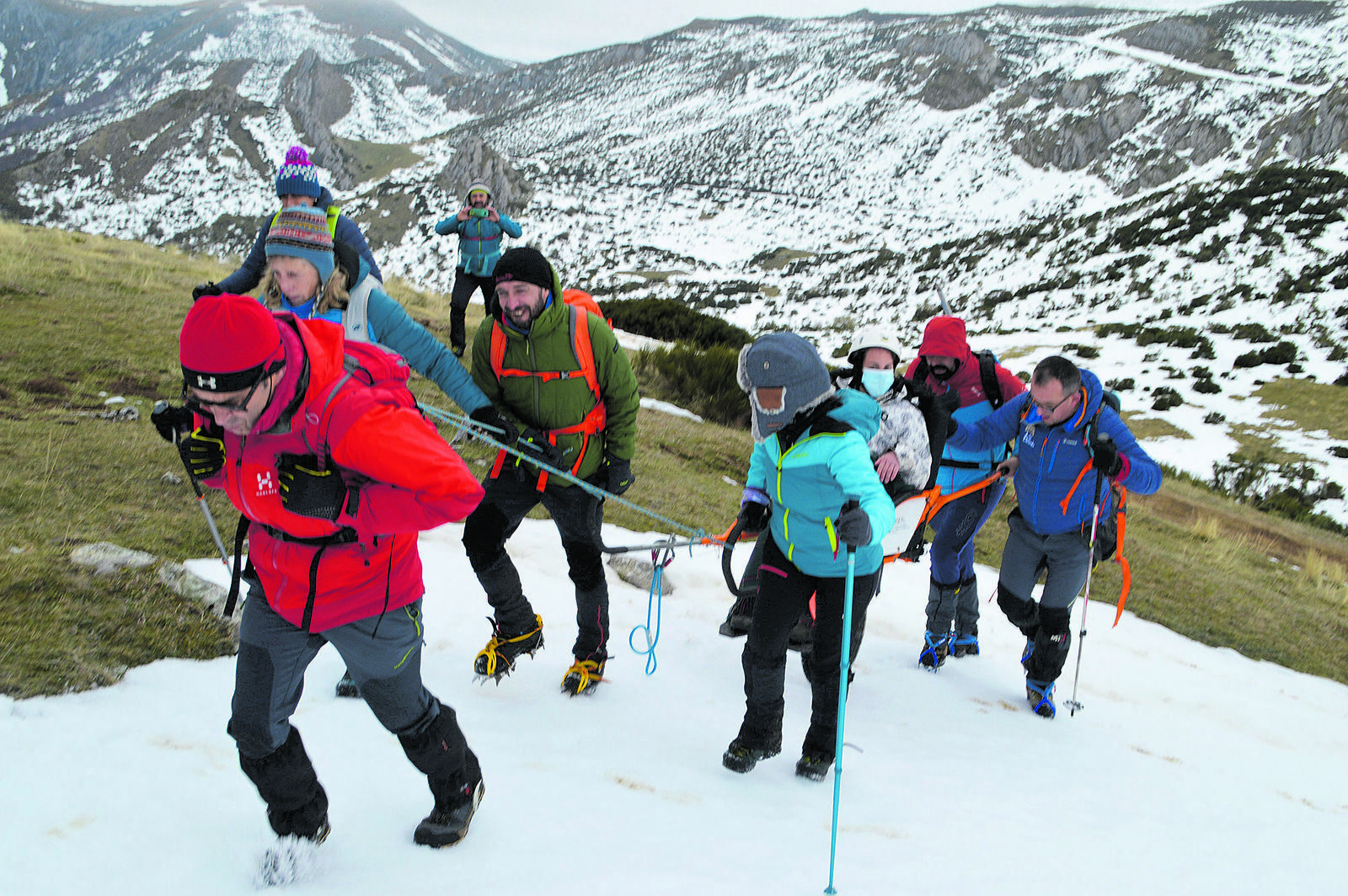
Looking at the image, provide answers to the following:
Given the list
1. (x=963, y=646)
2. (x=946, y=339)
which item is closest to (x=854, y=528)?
(x=946, y=339)

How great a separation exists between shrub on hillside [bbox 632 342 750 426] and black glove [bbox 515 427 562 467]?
8.37 meters

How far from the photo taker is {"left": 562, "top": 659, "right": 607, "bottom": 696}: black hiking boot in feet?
13.7

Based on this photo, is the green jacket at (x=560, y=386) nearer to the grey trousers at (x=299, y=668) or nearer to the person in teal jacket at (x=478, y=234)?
the grey trousers at (x=299, y=668)

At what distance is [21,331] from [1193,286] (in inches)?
1450

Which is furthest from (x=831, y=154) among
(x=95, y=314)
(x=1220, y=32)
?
(x=95, y=314)

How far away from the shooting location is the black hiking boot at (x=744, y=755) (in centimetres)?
367

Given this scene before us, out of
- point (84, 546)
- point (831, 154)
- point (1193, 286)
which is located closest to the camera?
point (84, 546)

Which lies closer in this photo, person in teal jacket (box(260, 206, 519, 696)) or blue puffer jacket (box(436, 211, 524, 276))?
person in teal jacket (box(260, 206, 519, 696))

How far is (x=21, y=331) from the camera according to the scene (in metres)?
7.99

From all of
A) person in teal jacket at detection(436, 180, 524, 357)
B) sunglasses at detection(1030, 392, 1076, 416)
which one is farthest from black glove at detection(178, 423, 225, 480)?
person in teal jacket at detection(436, 180, 524, 357)

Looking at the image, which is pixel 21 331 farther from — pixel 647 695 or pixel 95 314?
pixel 647 695

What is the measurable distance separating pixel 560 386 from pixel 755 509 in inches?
46.0

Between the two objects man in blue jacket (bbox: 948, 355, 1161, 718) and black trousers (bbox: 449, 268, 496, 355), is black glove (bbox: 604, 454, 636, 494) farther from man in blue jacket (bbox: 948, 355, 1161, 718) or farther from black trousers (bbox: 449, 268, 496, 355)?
black trousers (bbox: 449, 268, 496, 355)

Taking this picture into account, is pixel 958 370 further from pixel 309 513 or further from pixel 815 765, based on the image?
pixel 309 513
